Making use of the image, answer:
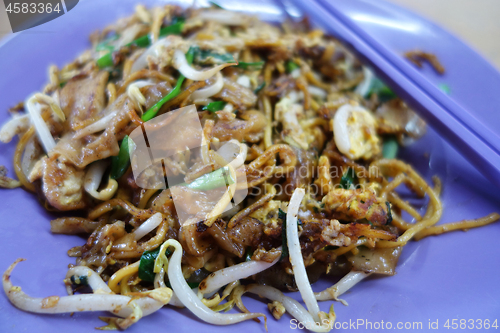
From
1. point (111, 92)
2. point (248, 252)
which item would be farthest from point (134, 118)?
point (248, 252)

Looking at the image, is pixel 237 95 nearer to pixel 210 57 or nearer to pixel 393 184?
pixel 210 57

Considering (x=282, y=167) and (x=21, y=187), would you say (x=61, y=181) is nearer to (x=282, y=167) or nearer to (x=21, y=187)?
(x=21, y=187)

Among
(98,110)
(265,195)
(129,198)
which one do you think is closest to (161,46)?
(98,110)

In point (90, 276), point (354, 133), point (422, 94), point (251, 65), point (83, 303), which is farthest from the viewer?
point (251, 65)

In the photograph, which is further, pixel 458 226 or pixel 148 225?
pixel 458 226

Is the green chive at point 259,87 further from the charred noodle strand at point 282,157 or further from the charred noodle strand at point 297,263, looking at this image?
the charred noodle strand at point 297,263

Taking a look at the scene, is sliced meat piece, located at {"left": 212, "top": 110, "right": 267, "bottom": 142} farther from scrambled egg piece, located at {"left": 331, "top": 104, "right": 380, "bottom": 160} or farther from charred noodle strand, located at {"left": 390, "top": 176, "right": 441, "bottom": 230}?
charred noodle strand, located at {"left": 390, "top": 176, "right": 441, "bottom": 230}

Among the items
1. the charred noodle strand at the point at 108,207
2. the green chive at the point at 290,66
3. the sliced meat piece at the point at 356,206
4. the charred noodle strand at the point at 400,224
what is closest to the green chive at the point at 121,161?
the charred noodle strand at the point at 108,207
